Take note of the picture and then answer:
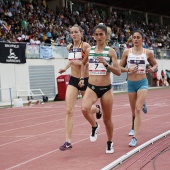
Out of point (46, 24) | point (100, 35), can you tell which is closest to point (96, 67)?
point (100, 35)


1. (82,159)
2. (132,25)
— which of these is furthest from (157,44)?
(82,159)

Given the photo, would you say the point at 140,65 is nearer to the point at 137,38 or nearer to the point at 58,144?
the point at 137,38

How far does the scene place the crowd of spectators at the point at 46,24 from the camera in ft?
90.0

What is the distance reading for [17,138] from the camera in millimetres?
9414

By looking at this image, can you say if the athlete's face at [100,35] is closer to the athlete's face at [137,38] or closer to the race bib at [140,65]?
the athlete's face at [137,38]

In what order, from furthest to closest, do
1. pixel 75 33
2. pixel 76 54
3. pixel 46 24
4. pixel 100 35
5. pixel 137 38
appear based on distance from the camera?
pixel 46 24 < pixel 137 38 < pixel 76 54 < pixel 75 33 < pixel 100 35

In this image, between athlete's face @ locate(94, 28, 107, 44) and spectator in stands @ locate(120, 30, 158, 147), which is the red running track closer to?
spectator in stands @ locate(120, 30, 158, 147)

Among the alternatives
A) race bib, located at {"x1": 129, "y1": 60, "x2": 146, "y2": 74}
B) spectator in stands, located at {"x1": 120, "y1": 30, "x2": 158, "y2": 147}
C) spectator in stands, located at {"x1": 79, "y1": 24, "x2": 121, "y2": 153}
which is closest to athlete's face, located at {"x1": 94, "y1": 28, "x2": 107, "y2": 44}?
spectator in stands, located at {"x1": 79, "y1": 24, "x2": 121, "y2": 153}

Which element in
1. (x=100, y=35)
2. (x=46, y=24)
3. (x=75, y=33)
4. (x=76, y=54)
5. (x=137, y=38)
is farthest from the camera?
(x=46, y=24)

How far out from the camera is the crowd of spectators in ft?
90.0

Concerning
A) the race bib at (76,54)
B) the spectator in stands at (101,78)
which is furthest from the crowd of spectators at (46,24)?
the spectator in stands at (101,78)

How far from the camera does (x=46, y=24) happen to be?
31688mm

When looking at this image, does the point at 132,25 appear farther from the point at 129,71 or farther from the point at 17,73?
the point at 129,71

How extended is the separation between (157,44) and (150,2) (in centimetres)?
1079
